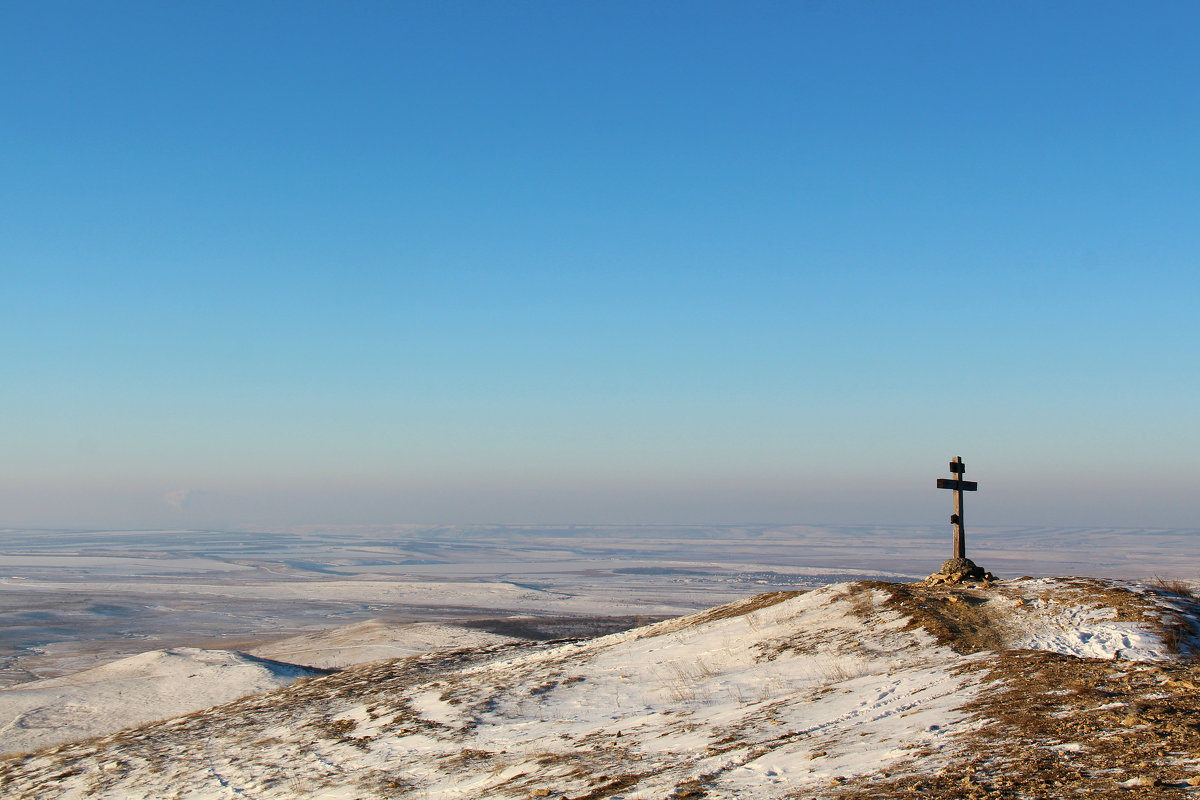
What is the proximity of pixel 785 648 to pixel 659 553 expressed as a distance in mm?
142017

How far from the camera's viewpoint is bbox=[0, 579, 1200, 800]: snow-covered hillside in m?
7.73

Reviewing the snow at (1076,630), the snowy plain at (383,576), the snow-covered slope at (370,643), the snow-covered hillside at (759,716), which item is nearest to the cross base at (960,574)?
the snow-covered hillside at (759,716)

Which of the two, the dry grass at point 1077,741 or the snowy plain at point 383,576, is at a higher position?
the dry grass at point 1077,741

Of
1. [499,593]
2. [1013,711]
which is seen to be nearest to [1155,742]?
[1013,711]

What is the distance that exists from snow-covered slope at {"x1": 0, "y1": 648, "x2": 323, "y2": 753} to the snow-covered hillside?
631cm

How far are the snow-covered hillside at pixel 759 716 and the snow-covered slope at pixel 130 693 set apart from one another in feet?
20.7

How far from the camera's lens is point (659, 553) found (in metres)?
154

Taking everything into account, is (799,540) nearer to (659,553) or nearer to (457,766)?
(659,553)

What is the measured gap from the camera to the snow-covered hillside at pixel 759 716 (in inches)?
304

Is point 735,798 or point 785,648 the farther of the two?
point 785,648

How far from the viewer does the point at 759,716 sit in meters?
10.6

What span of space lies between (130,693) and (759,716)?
1977cm

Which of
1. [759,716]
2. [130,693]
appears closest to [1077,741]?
[759,716]

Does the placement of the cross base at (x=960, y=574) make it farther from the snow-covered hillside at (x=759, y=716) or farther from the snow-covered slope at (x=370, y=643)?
the snow-covered slope at (x=370, y=643)
